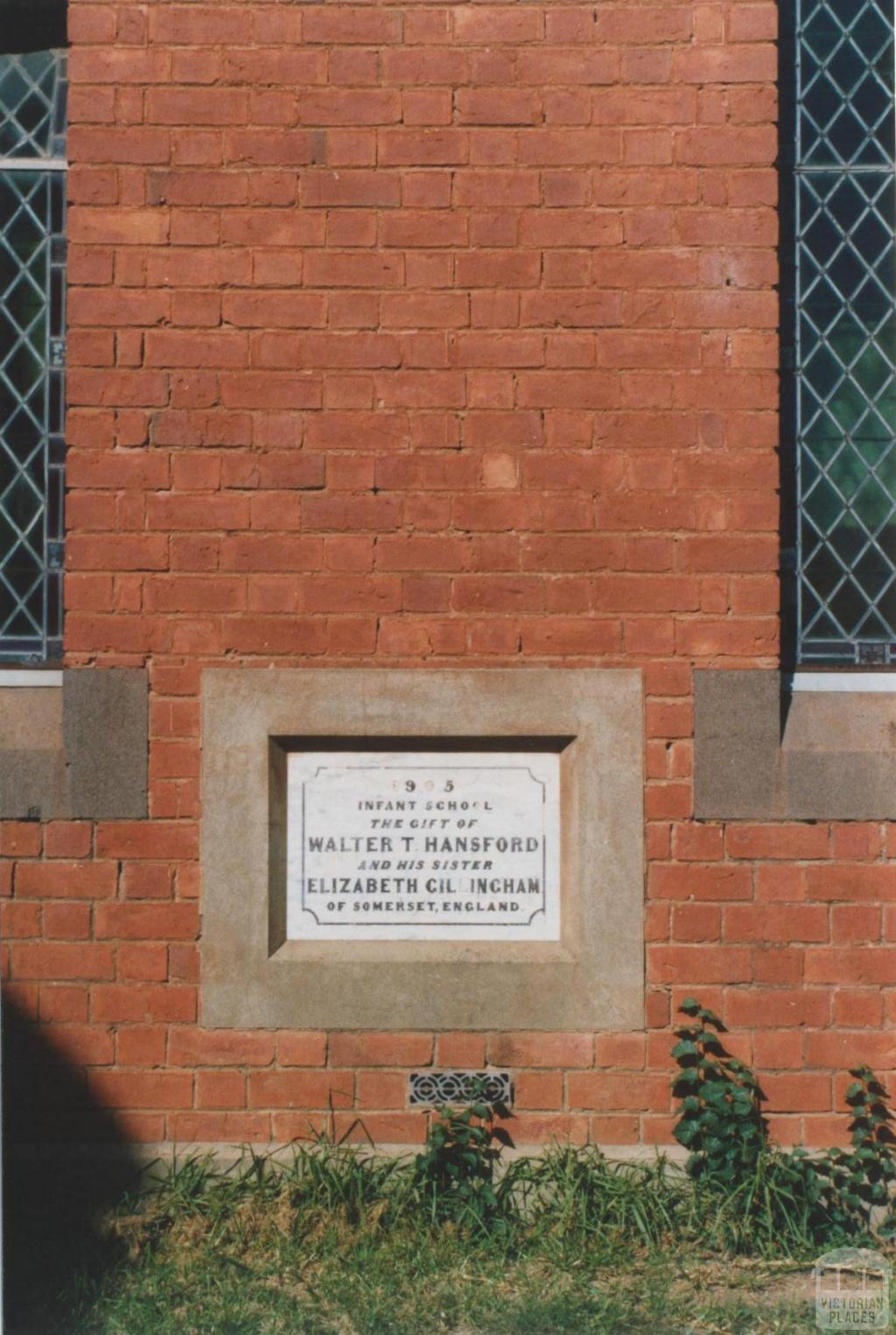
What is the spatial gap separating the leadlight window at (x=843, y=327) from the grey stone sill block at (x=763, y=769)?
37 centimetres

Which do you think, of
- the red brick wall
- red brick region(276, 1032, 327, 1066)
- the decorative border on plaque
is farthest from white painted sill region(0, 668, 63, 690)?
the decorative border on plaque

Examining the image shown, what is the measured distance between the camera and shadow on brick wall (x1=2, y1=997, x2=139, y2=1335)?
162 inches

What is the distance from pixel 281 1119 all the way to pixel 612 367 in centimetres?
257

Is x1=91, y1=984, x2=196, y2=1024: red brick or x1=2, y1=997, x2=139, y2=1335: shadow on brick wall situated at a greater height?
x1=91, y1=984, x2=196, y2=1024: red brick

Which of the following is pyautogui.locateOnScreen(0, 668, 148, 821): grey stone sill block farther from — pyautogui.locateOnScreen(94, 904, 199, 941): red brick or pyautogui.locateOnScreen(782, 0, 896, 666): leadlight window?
pyautogui.locateOnScreen(782, 0, 896, 666): leadlight window

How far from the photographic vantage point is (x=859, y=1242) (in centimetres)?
409

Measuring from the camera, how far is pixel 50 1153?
4254mm

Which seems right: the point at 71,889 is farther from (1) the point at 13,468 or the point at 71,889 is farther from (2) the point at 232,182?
(2) the point at 232,182

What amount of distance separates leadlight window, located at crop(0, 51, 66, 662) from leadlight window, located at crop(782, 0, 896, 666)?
2.45 m

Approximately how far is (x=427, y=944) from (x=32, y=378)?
2286mm

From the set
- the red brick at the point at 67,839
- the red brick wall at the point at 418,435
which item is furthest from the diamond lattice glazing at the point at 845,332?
the red brick at the point at 67,839

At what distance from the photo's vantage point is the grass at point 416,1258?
358 cm

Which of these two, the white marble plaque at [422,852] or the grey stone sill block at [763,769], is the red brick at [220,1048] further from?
the grey stone sill block at [763,769]

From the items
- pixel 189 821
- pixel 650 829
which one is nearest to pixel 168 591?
pixel 189 821
